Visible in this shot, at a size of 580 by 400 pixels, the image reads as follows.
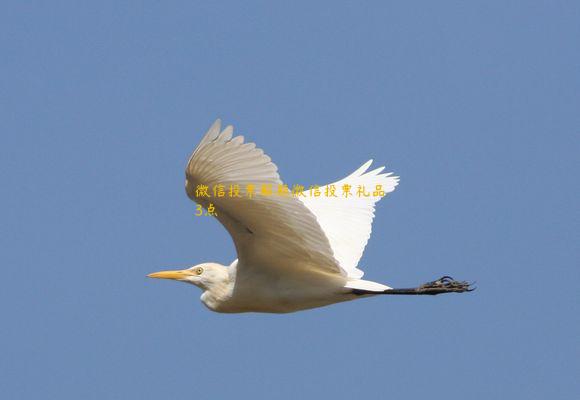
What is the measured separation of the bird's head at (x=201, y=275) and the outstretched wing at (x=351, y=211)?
53.0 inches

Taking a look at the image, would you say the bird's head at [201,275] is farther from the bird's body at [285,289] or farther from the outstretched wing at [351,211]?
the outstretched wing at [351,211]

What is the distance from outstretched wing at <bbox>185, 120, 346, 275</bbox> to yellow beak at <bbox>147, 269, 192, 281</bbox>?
1.25 meters

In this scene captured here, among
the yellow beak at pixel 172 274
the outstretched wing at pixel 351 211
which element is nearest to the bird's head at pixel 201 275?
the yellow beak at pixel 172 274

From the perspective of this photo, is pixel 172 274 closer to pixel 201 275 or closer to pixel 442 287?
pixel 201 275

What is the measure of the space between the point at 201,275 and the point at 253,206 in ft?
7.55

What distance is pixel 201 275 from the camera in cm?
1198

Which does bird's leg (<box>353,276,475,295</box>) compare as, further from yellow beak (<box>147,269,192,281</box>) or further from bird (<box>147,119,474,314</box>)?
yellow beak (<box>147,269,192,281</box>)

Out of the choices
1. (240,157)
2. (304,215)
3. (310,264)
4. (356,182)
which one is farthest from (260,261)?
(356,182)

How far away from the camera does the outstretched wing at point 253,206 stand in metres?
9.26

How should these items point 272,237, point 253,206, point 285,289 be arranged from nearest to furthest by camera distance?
point 253,206
point 272,237
point 285,289

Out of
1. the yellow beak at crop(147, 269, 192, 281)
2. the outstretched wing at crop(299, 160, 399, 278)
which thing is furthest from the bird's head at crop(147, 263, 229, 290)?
the outstretched wing at crop(299, 160, 399, 278)

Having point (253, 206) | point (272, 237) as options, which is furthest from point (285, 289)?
point (253, 206)

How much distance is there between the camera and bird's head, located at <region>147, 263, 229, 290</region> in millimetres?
11781

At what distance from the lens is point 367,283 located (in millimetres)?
11297
